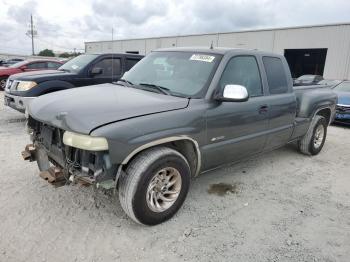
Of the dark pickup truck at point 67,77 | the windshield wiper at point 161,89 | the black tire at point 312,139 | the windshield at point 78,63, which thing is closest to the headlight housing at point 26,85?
the dark pickup truck at point 67,77

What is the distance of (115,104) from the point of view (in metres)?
3.09

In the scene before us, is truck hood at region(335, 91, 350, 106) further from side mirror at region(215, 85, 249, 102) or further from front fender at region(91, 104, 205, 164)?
front fender at region(91, 104, 205, 164)

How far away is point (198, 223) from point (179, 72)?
176cm

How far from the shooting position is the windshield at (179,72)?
360 cm

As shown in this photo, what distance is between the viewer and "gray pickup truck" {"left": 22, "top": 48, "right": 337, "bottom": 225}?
9.25 ft

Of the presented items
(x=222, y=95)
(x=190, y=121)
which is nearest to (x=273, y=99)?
(x=222, y=95)

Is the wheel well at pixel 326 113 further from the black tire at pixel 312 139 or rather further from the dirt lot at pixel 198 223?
the dirt lot at pixel 198 223

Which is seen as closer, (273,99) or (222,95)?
(222,95)

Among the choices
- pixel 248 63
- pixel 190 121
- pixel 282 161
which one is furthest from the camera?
pixel 282 161

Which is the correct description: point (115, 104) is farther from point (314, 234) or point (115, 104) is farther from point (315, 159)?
point (315, 159)

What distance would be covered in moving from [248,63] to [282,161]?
2.16 meters

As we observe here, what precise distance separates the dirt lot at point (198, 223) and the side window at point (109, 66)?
3.73 meters

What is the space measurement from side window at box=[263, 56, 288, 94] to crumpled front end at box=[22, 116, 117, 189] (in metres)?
2.72

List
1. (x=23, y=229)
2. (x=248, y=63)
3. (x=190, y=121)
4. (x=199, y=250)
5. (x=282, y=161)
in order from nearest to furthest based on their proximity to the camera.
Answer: (x=199, y=250) < (x=23, y=229) < (x=190, y=121) < (x=248, y=63) < (x=282, y=161)
